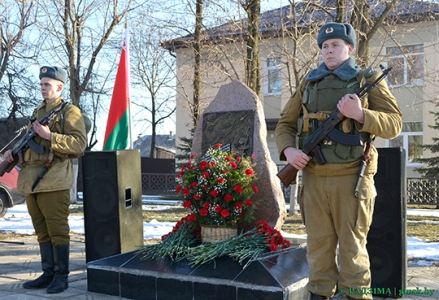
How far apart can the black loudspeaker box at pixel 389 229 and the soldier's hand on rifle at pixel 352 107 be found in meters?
1.43

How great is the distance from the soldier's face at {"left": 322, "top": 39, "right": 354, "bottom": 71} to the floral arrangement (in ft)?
6.13

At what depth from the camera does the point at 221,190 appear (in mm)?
5332

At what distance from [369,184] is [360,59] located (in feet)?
26.0

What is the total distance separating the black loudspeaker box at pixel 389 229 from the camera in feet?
15.4

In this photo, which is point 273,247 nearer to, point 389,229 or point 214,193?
point 214,193

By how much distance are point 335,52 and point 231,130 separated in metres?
2.44

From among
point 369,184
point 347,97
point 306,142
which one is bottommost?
point 369,184

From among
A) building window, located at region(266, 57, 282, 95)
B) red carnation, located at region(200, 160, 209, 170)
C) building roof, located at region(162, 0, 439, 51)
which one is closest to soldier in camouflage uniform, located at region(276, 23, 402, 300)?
red carnation, located at region(200, 160, 209, 170)

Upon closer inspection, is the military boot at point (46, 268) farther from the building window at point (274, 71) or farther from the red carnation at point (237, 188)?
the building window at point (274, 71)

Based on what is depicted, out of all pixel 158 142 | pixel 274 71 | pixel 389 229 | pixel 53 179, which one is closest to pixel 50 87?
pixel 53 179

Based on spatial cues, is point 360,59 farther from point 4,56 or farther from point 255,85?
point 4,56

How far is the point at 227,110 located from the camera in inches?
244

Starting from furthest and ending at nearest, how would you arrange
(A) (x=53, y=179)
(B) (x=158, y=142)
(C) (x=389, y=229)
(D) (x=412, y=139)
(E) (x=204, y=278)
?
(B) (x=158, y=142) → (D) (x=412, y=139) → (A) (x=53, y=179) → (C) (x=389, y=229) → (E) (x=204, y=278)

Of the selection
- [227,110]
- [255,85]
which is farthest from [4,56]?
[227,110]
